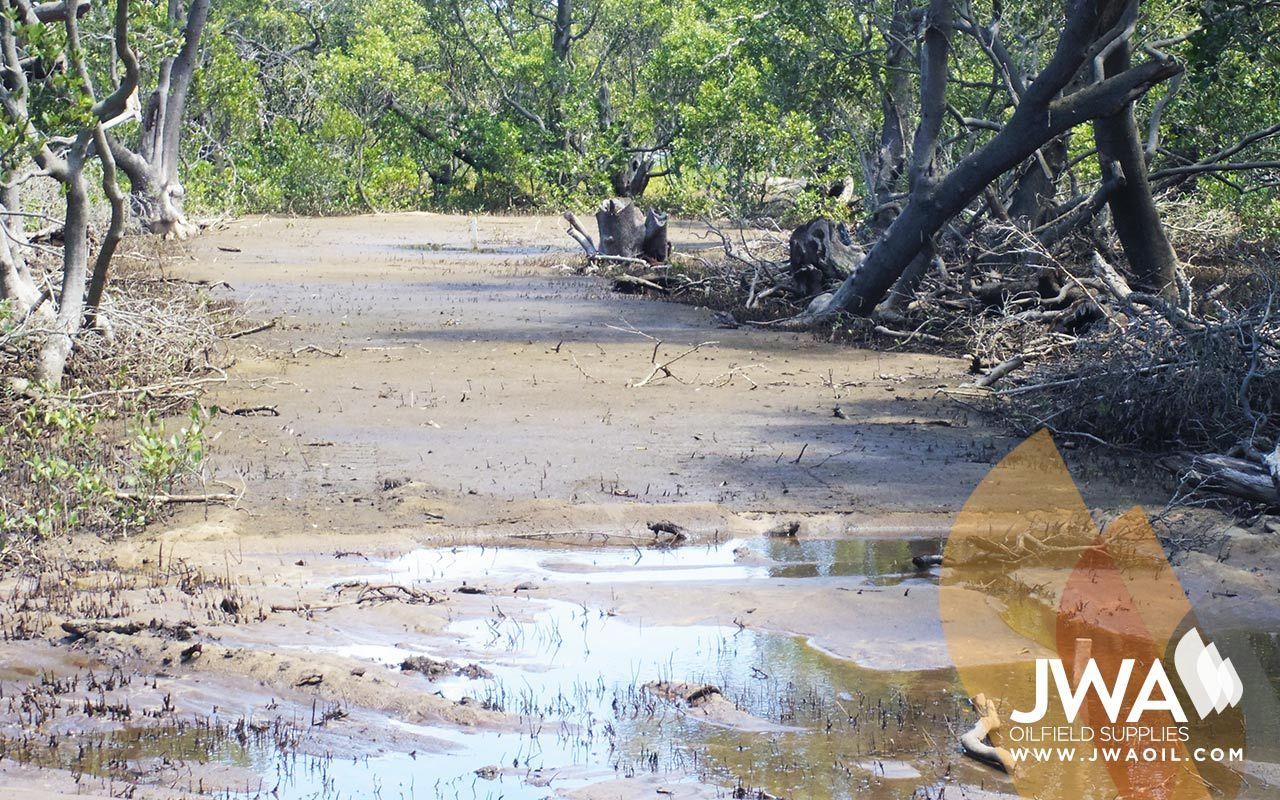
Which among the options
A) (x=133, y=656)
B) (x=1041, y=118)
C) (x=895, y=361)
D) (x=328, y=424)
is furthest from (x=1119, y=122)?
(x=133, y=656)

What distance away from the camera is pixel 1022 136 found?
12.4 meters

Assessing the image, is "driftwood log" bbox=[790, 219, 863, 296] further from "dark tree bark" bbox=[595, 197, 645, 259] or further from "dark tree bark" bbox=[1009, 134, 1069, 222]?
"dark tree bark" bbox=[595, 197, 645, 259]

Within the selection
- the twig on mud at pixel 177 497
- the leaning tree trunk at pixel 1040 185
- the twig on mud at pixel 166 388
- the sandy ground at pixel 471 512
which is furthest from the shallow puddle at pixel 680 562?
the leaning tree trunk at pixel 1040 185

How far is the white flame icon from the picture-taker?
523cm

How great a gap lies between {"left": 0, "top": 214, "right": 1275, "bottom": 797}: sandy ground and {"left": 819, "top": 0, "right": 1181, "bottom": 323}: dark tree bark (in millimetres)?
945

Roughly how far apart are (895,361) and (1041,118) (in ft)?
8.06

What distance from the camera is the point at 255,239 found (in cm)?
2356

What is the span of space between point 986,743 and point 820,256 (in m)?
10.6

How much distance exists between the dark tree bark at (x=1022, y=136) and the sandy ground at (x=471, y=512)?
94 centimetres

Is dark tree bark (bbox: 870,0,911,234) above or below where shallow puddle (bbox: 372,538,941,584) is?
above

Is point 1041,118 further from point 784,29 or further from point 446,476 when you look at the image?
point 784,29

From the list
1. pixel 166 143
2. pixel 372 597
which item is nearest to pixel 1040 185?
pixel 372 597

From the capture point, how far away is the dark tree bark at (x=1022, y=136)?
11.9m

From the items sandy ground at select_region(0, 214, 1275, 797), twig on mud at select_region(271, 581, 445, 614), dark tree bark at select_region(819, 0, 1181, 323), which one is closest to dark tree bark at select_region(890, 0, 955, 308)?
dark tree bark at select_region(819, 0, 1181, 323)
